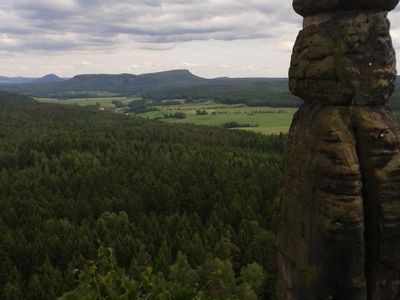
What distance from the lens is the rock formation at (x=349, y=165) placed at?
71.1 feet

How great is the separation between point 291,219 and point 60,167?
141 metres

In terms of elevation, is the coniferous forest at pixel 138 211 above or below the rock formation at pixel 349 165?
below

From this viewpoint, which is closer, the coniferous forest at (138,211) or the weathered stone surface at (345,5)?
the weathered stone surface at (345,5)

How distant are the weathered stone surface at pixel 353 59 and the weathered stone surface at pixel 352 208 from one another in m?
0.71

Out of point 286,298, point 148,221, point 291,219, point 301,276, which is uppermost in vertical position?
point 291,219

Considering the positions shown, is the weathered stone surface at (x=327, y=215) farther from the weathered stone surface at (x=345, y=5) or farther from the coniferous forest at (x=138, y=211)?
the coniferous forest at (x=138, y=211)

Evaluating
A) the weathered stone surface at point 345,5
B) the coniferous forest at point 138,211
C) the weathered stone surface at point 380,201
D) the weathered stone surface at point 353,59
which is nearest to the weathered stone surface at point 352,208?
the weathered stone surface at point 380,201

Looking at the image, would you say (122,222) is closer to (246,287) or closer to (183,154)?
(246,287)

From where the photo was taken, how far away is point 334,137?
2209 centimetres

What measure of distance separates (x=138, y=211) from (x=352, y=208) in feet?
317

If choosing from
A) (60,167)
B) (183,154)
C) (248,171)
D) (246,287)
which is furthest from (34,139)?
(246,287)

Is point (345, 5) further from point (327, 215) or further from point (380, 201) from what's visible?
point (327, 215)

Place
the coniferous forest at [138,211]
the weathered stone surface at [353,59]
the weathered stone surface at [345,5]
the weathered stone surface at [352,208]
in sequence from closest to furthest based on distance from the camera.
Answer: the weathered stone surface at [352,208], the weathered stone surface at [353,59], the weathered stone surface at [345,5], the coniferous forest at [138,211]

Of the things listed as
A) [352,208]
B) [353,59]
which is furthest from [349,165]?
[353,59]
